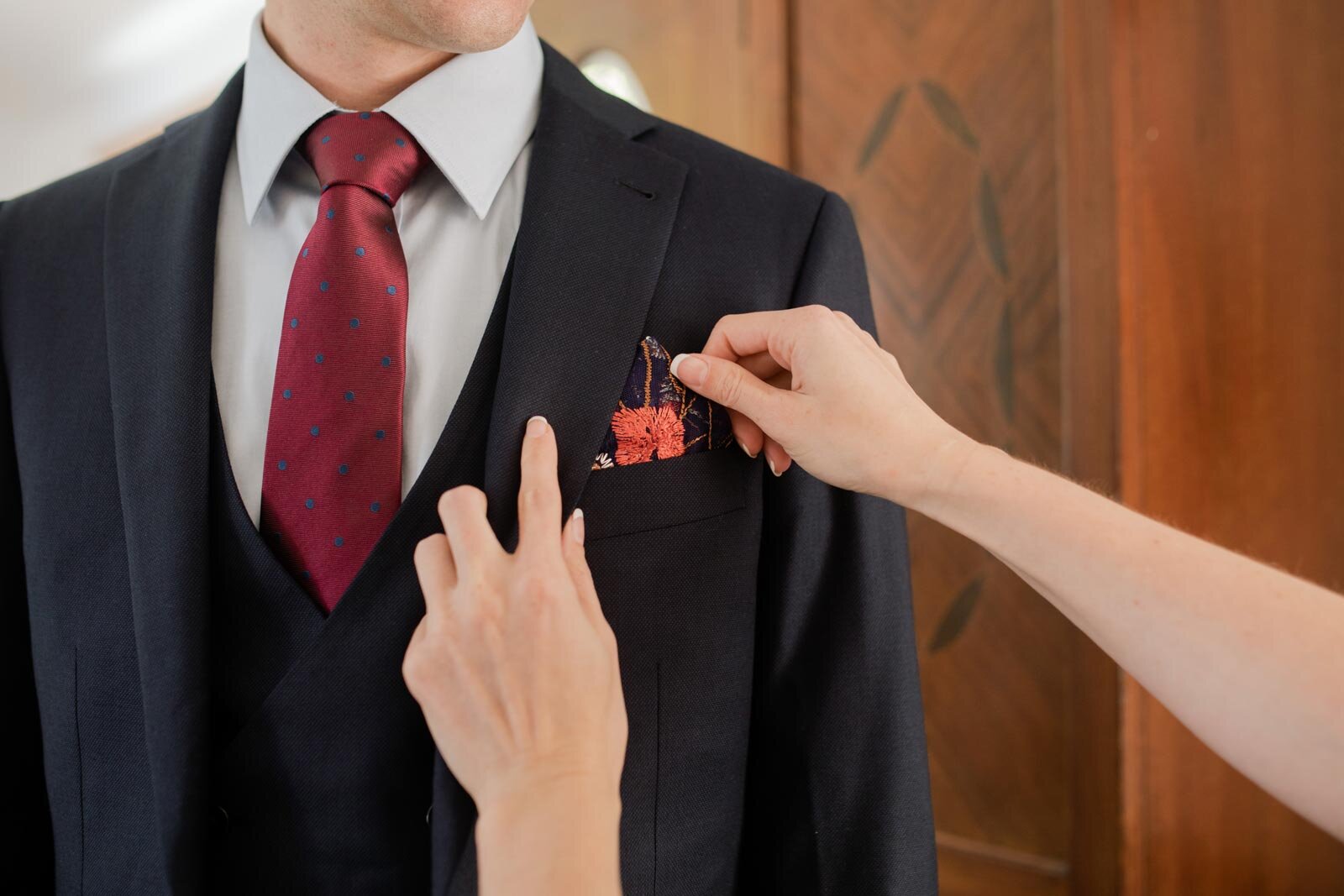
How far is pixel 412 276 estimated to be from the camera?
847 mm

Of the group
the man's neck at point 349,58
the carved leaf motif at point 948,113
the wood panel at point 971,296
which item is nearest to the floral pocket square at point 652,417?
the man's neck at point 349,58

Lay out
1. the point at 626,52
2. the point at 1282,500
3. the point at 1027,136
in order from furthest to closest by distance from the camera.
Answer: the point at 626,52 → the point at 1027,136 → the point at 1282,500

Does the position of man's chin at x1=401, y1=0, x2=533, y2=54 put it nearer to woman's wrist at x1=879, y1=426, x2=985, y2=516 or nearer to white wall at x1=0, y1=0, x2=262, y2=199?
woman's wrist at x1=879, y1=426, x2=985, y2=516

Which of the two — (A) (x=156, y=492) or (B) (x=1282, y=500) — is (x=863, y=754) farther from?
(B) (x=1282, y=500)

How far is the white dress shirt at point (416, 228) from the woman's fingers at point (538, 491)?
12 cm

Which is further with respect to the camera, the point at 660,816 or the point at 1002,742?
the point at 1002,742

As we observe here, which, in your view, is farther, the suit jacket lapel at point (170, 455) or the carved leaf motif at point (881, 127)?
the carved leaf motif at point (881, 127)

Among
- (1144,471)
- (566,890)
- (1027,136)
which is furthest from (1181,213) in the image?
(566,890)

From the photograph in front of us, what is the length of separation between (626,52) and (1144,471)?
1.56 metres

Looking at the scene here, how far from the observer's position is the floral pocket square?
79 centimetres

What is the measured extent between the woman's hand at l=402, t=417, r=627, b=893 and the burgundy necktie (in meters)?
0.10

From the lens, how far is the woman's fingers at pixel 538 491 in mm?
705

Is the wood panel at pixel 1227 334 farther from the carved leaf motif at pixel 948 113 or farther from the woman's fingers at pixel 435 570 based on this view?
the woman's fingers at pixel 435 570

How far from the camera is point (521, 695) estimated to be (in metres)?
0.66
